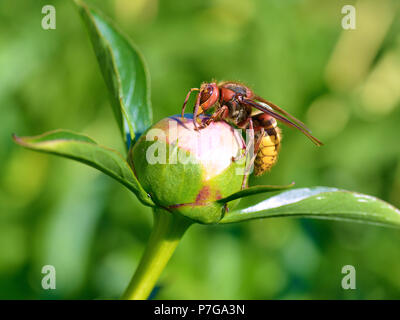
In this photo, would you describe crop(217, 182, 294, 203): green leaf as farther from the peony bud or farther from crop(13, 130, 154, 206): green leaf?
crop(13, 130, 154, 206): green leaf

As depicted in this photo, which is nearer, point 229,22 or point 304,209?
point 304,209

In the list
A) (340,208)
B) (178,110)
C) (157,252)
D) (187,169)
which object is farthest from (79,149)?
(178,110)

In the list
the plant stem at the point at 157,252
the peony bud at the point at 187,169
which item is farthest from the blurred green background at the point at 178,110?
the peony bud at the point at 187,169

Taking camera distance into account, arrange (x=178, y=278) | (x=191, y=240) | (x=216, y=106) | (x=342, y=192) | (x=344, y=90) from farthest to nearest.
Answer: (x=344, y=90) → (x=191, y=240) → (x=178, y=278) → (x=216, y=106) → (x=342, y=192)

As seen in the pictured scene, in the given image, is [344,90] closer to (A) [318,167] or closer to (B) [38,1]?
(A) [318,167]

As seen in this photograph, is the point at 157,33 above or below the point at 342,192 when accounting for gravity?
above

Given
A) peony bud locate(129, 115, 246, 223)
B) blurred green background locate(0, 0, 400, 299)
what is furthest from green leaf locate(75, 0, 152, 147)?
blurred green background locate(0, 0, 400, 299)

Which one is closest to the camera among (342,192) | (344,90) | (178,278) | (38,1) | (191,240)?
(342,192)
